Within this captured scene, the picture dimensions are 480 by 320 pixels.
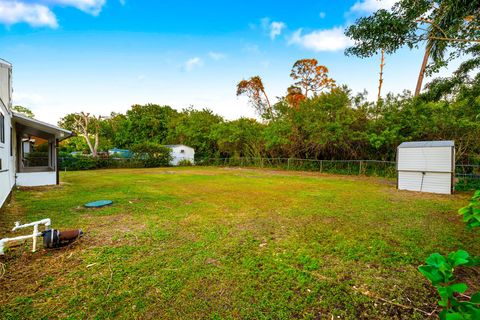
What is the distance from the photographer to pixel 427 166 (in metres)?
7.98

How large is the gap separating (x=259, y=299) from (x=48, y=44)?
14923mm

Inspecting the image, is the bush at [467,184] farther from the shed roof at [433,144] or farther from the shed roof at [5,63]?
the shed roof at [5,63]

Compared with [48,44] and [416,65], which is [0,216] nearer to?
[48,44]

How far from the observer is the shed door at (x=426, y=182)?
7.64 m

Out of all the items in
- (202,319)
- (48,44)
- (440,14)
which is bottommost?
(202,319)

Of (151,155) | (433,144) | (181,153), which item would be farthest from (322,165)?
(151,155)

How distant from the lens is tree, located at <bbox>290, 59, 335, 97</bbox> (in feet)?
71.7

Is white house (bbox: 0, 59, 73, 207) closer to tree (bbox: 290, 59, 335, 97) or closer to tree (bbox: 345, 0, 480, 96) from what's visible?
tree (bbox: 345, 0, 480, 96)

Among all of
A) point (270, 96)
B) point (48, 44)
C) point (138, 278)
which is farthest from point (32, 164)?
point (270, 96)

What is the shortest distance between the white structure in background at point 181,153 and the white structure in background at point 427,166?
20.2 metres

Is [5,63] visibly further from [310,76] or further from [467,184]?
[310,76]

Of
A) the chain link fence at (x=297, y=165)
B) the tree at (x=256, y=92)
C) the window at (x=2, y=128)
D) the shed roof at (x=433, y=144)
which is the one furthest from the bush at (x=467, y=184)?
the tree at (x=256, y=92)

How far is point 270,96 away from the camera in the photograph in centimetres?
2428

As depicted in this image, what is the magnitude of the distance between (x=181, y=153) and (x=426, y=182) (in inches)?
845
